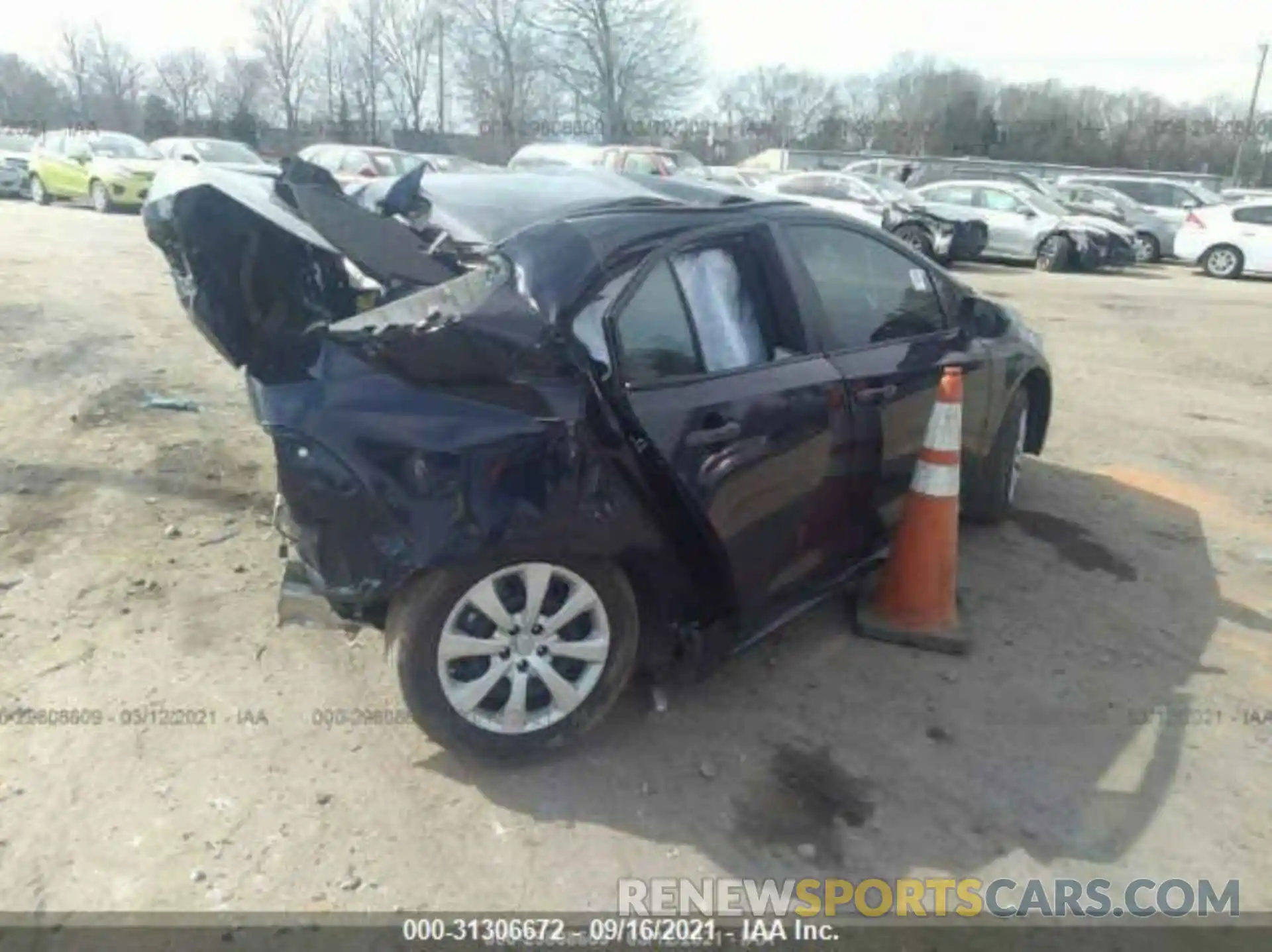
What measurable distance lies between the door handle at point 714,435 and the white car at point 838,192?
49.3 ft

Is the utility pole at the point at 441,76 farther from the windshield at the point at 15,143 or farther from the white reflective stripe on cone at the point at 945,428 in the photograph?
the white reflective stripe on cone at the point at 945,428

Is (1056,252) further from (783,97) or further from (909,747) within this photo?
(783,97)

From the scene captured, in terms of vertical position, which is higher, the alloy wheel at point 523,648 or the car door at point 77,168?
the car door at point 77,168

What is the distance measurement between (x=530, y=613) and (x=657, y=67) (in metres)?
54.3

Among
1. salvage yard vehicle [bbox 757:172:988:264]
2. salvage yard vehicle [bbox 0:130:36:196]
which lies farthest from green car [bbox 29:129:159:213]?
salvage yard vehicle [bbox 757:172:988:264]

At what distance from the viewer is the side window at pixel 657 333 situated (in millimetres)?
3084

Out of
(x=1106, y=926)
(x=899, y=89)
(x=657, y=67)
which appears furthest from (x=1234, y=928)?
(x=899, y=89)

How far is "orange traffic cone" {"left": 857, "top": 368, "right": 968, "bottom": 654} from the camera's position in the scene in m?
3.86

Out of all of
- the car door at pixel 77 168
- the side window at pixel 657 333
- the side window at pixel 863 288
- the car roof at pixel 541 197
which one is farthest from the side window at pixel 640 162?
the side window at pixel 657 333

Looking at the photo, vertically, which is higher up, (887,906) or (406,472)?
(406,472)

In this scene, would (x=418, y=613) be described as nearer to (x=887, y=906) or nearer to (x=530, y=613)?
(x=530, y=613)

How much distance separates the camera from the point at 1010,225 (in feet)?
60.8

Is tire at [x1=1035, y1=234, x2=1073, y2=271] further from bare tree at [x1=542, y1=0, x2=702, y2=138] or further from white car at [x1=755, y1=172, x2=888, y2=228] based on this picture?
bare tree at [x1=542, y1=0, x2=702, y2=138]

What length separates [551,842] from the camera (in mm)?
2783
